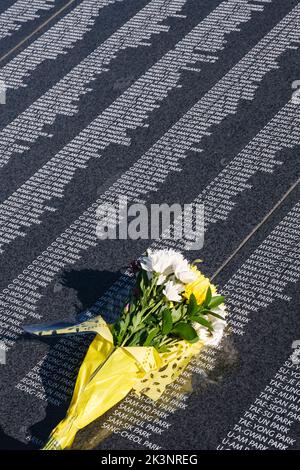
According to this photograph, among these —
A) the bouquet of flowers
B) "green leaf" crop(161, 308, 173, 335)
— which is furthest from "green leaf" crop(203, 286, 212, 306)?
"green leaf" crop(161, 308, 173, 335)

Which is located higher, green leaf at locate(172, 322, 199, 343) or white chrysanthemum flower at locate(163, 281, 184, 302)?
white chrysanthemum flower at locate(163, 281, 184, 302)

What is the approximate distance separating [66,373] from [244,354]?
657mm

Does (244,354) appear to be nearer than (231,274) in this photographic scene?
Yes

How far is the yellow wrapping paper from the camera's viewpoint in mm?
3168

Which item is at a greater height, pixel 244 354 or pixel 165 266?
pixel 165 266

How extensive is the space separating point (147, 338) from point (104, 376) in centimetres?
19

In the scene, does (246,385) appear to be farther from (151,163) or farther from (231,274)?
(151,163)

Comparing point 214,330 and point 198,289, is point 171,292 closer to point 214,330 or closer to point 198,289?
point 198,289

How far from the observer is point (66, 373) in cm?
347

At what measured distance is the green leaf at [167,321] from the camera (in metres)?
3.19

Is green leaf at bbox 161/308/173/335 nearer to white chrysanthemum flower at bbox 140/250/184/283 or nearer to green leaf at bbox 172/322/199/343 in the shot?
green leaf at bbox 172/322/199/343

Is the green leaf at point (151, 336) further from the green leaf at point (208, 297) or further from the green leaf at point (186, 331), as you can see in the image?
the green leaf at point (208, 297)

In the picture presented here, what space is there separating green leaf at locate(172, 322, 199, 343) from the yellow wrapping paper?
4cm
